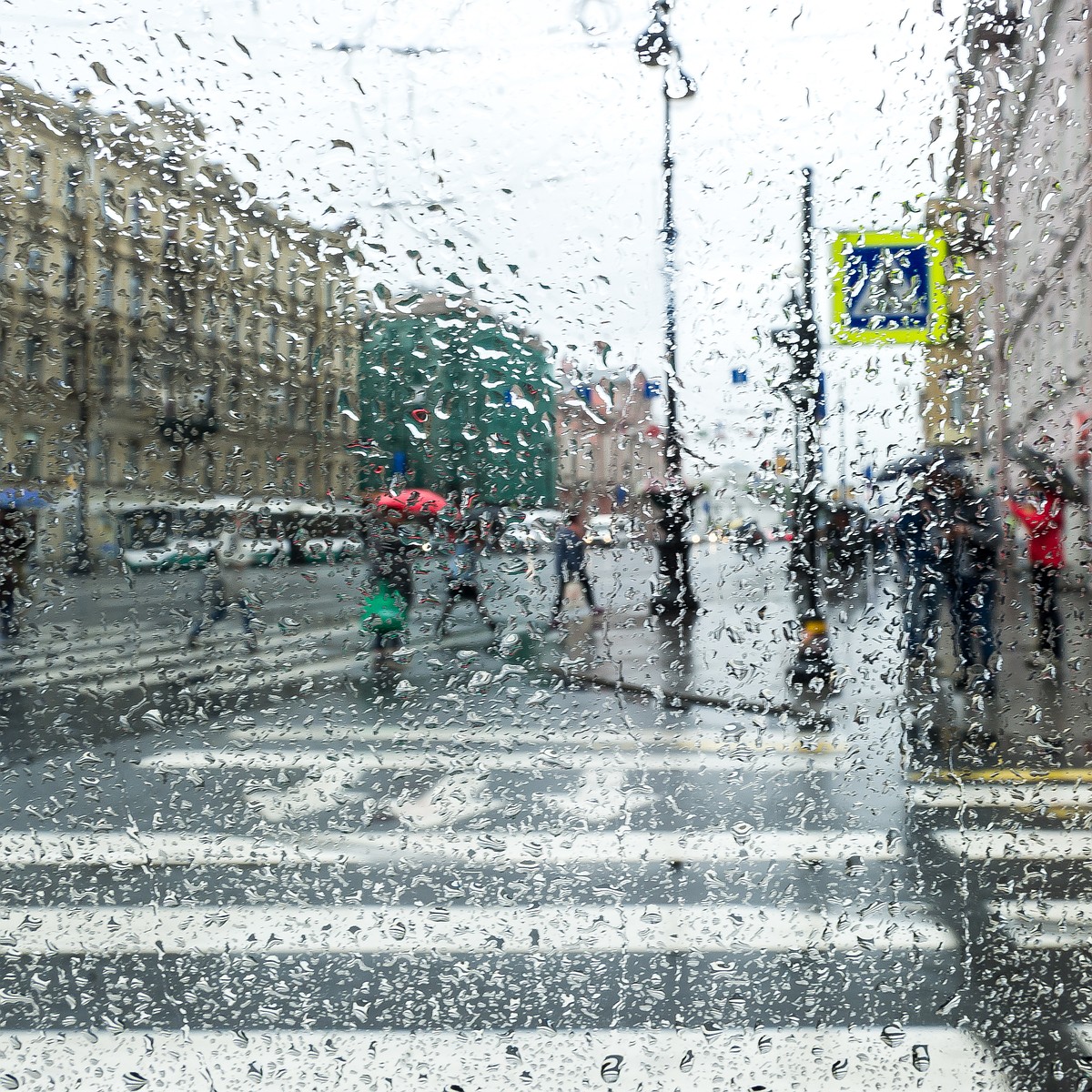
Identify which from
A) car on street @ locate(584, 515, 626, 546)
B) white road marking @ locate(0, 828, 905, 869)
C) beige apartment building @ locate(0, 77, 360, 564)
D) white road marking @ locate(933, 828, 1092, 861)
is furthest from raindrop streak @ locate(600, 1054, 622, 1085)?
beige apartment building @ locate(0, 77, 360, 564)

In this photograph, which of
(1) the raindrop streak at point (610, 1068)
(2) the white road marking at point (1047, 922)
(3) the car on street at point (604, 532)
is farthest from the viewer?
(1) the raindrop streak at point (610, 1068)

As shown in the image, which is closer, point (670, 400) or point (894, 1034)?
point (670, 400)

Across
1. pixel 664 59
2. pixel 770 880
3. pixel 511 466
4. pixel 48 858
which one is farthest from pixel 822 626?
pixel 48 858

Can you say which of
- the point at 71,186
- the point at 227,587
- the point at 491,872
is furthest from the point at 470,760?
the point at 71,186

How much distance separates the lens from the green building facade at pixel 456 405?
1.19 metres

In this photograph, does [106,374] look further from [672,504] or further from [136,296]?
[672,504]

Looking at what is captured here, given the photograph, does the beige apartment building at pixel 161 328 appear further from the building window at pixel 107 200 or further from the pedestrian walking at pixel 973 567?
the pedestrian walking at pixel 973 567

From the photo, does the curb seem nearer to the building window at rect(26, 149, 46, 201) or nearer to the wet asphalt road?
the wet asphalt road

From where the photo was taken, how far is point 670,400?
1.20 metres

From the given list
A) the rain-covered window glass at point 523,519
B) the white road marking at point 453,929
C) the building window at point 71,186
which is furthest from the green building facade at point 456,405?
the white road marking at point 453,929

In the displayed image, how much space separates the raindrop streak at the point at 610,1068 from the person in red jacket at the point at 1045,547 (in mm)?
945

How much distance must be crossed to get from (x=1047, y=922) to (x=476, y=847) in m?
0.89

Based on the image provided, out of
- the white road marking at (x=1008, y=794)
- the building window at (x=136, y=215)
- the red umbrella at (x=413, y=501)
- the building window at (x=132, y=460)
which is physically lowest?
the white road marking at (x=1008, y=794)

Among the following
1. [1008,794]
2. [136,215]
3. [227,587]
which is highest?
[136,215]
